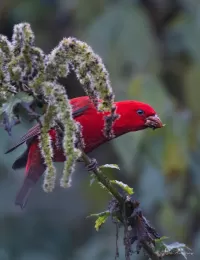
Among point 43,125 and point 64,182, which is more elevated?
point 43,125

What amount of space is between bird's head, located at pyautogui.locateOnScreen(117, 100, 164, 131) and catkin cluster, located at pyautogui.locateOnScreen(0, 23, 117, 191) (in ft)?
5.47

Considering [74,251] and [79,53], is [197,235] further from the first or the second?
[79,53]

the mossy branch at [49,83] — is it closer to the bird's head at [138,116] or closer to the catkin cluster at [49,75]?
the catkin cluster at [49,75]

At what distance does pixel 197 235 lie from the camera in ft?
13.5

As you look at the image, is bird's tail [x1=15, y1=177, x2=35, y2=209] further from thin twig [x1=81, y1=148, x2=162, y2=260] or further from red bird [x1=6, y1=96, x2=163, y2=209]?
thin twig [x1=81, y1=148, x2=162, y2=260]

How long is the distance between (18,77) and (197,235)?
2703mm

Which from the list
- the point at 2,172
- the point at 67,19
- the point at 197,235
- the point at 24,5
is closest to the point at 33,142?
the point at 2,172

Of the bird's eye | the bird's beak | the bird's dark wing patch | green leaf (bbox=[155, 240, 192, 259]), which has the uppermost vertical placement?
the bird's eye

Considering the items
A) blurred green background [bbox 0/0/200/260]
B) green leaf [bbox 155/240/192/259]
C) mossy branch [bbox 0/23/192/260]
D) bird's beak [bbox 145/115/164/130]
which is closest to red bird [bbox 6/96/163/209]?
bird's beak [bbox 145/115/164/130]

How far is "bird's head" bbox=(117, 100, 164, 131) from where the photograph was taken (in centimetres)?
329

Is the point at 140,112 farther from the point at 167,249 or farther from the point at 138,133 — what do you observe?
the point at 167,249

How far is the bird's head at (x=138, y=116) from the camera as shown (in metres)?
3.29

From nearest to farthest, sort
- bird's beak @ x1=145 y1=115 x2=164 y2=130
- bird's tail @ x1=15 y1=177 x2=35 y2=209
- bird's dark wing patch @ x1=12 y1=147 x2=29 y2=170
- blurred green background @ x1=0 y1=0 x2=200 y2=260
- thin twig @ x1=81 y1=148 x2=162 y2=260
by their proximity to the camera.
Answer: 1. thin twig @ x1=81 y1=148 x2=162 y2=260
2. bird's tail @ x1=15 y1=177 x2=35 y2=209
3. bird's beak @ x1=145 y1=115 x2=164 y2=130
4. bird's dark wing patch @ x1=12 y1=147 x2=29 y2=170
5. blurred green background @ x1=0 y1=0 x2=200 y2=260

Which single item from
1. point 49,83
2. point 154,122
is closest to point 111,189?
point 49,83
